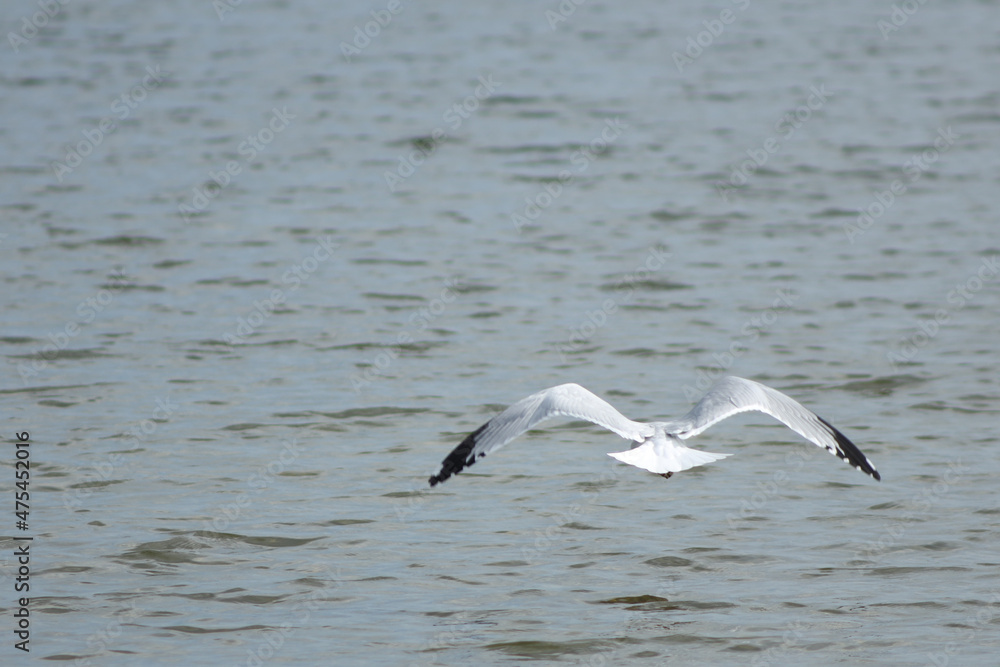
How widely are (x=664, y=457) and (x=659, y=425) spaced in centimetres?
42

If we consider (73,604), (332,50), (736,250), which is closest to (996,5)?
(332,50)

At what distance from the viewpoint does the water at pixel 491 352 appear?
302 inches

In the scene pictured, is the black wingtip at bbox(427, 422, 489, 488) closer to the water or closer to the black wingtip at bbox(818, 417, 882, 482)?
the water

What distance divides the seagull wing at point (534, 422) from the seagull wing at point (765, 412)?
302mm

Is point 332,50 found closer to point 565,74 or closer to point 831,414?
point 565,74

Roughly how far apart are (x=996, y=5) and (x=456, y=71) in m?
15.6

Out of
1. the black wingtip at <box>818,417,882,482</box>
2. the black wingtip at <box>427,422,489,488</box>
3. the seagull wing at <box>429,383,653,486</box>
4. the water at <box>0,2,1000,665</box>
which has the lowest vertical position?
the water at <box>0,2,1000,665</box>

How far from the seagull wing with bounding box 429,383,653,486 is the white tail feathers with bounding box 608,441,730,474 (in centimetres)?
18

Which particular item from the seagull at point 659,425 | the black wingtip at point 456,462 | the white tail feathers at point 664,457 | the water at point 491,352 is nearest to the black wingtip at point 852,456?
the seagull at point 659,425

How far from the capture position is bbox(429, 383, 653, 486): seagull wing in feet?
25.7

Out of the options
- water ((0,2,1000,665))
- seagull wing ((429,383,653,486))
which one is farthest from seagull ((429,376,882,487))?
→ water ((0,2,1000,665))

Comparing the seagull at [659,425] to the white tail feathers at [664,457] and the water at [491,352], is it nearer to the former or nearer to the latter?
the white tail feathers at [664,457]

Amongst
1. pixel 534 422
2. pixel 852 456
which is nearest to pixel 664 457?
pixel 534 422

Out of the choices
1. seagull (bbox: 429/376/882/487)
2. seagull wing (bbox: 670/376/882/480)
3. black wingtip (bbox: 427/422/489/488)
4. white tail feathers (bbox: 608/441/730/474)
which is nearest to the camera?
white tail feathers (bbox: 608/441/730/474)
